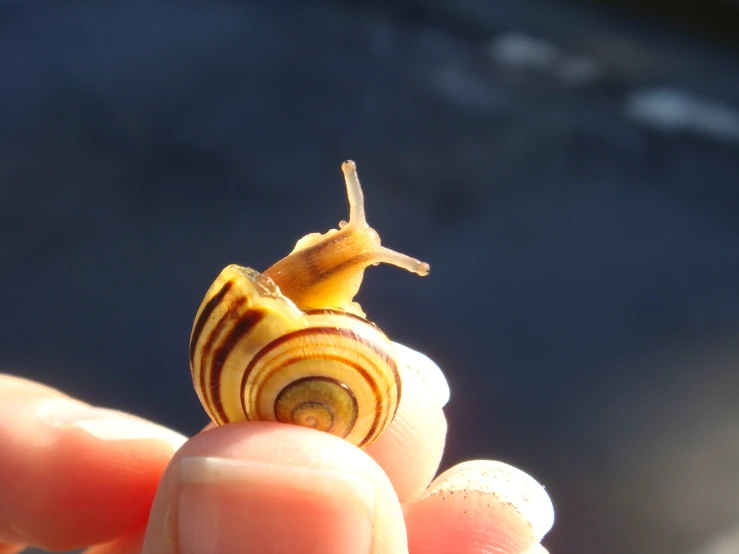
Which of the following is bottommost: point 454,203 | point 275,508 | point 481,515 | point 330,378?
point 275,508

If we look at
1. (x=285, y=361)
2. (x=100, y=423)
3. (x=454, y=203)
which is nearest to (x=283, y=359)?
(x=285, y=361)

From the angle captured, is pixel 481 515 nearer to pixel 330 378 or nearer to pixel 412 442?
pixel 412 442

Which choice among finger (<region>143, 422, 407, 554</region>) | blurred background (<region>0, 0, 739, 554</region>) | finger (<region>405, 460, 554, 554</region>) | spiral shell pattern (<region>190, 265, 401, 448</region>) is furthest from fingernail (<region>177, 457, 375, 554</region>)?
blurred background (<region>0, 0, 739, 554</region>)

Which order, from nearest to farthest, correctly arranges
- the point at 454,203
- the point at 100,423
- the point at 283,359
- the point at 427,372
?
the point at 283,359 → the point at 100,423 → the point at 427,372 → the point at 454,203

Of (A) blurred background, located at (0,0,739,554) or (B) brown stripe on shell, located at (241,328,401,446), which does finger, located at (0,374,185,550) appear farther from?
(A) blurred background, located at (0,0,739,554)

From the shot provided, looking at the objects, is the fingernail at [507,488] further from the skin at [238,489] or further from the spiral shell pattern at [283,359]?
the spiral shell pattern at [283,359]

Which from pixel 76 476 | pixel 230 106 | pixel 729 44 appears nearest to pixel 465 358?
pixel 76 476

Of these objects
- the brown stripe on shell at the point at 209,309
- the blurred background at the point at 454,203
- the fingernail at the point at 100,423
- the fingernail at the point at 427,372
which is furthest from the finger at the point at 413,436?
the blurred background at the point at 454,203
